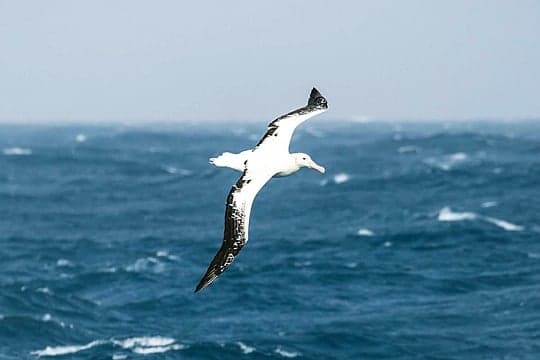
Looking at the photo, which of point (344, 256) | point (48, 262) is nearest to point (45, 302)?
point (48, 262)

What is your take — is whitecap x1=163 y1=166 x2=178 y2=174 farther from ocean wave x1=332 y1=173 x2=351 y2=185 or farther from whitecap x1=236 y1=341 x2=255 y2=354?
whitecap x1=236 y1=341 x2=255 y2=354

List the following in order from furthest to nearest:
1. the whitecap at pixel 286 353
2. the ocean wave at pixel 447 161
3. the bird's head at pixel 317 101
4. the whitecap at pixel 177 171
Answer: the whitecap at pixel 177 171 < the ocean wave at pixel 447 161 < the whitecap at pixel 286 353 < the bird's head at pixel 317 101

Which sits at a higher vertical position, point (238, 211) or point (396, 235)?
point (238, 211)

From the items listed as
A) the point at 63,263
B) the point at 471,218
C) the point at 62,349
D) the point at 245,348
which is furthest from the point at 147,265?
the point at 471,218

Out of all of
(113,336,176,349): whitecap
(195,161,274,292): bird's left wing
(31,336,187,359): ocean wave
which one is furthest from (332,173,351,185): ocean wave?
(195,161,274,292): bird's left wing

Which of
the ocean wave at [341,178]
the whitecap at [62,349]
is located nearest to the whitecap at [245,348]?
the whitecap at [62,349]

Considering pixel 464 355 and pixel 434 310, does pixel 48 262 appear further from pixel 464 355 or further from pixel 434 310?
pixel 464 355

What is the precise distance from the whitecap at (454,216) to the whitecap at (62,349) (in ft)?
138

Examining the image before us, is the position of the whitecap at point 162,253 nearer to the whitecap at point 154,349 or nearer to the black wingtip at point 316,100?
the whitecap at point 154,349

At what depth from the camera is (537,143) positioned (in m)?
170

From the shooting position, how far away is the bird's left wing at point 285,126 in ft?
91.8

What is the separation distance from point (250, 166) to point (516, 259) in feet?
152

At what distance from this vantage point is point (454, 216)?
8619 centimetres

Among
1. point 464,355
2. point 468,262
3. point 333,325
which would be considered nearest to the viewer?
point 464,355
